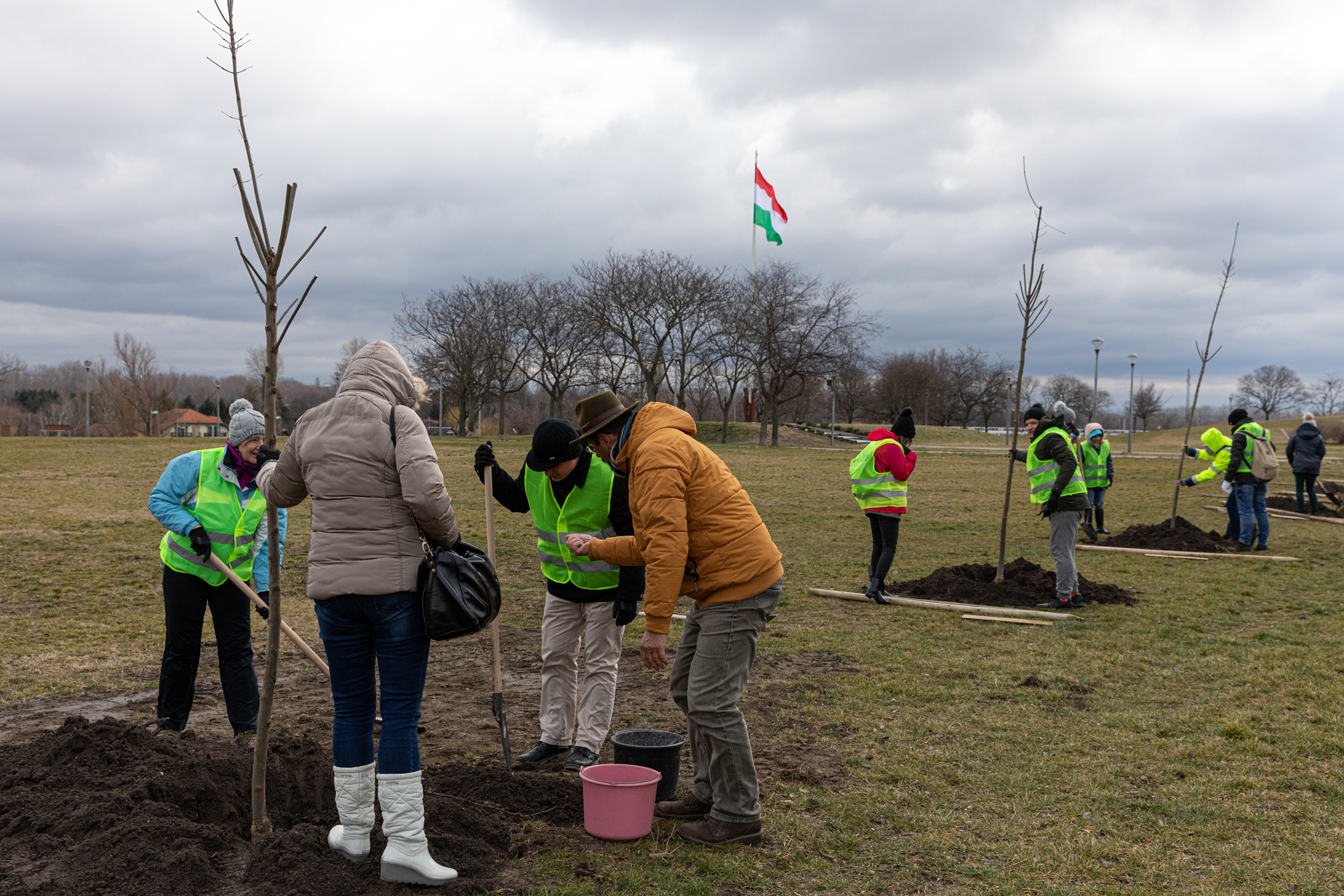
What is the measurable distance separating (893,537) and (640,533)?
6341 millimetres

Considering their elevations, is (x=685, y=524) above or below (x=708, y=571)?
above

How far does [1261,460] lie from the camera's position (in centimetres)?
1367

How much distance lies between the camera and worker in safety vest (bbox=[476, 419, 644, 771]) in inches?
197

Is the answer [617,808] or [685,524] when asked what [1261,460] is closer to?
[685,524]

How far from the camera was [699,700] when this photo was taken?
4062mm

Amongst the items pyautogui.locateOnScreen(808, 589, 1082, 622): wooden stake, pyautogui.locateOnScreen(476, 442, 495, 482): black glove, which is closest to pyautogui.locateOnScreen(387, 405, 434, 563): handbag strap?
pyautogui.locateOnScreen(476, 442, 495, 482): black glove

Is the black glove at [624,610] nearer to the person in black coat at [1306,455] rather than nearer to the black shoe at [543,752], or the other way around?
the black shoe at [543,752]

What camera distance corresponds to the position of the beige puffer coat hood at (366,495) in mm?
3406

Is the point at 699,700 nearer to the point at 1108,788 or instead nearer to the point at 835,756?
the point at 835,756

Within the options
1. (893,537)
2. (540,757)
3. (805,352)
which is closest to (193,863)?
(540,757)

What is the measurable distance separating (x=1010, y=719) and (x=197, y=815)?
15.9 feet

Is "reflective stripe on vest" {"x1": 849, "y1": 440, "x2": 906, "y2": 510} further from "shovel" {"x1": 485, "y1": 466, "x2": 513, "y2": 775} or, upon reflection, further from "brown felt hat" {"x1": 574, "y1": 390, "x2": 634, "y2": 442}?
"brown felt hat" {"x1": 574, "y1": 390, "x2": 634, "y2": 442}

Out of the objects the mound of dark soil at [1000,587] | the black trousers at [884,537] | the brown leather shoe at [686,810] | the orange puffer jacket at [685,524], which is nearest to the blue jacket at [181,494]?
the orange puffer jacket at [685,524]

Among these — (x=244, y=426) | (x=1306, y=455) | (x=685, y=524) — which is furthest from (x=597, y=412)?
(x=1306, y=455)
